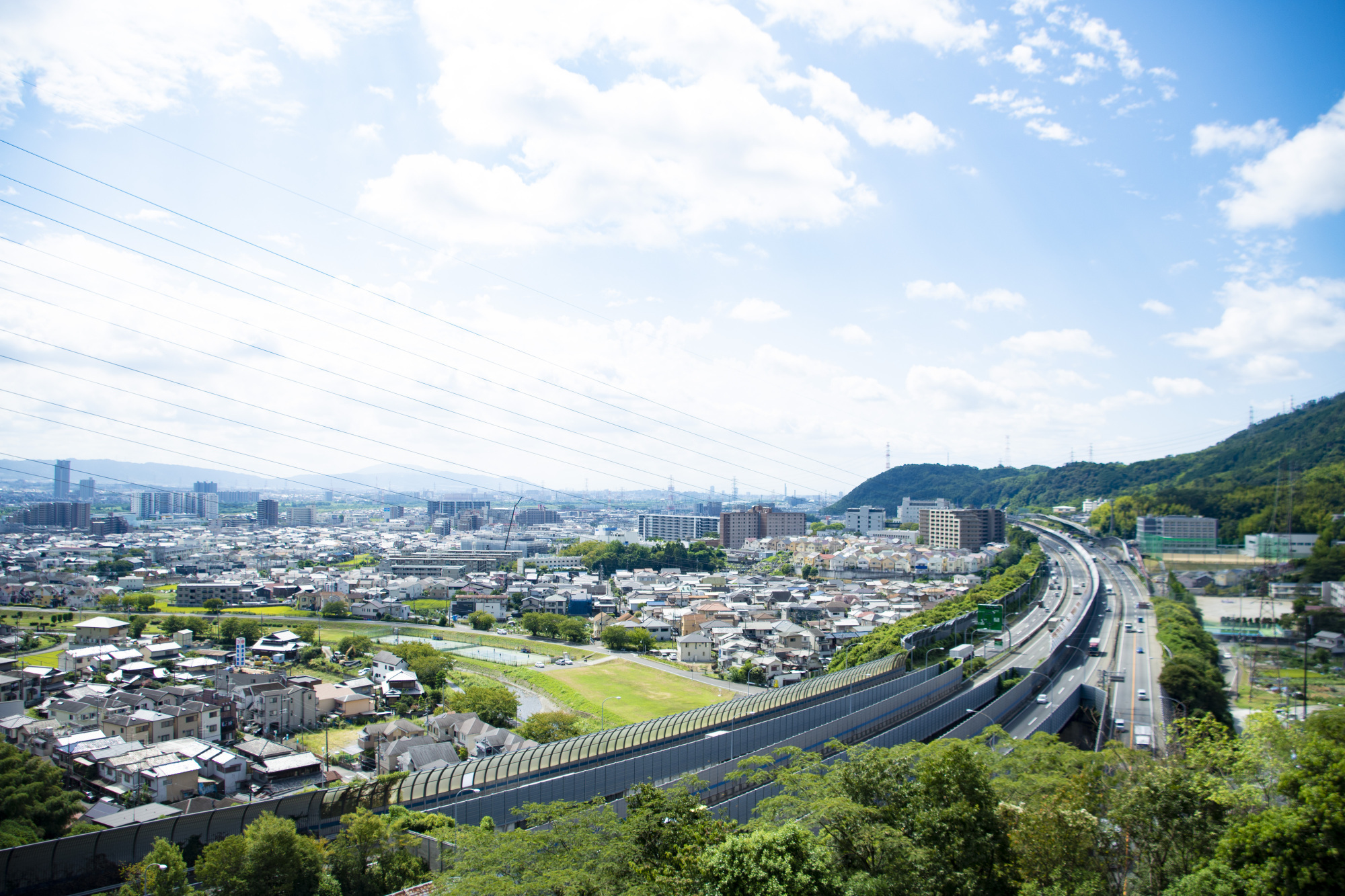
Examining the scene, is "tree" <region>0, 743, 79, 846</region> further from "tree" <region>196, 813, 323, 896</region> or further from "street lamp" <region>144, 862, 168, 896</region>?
"tree" <region>196, 813, 323, 896</region>

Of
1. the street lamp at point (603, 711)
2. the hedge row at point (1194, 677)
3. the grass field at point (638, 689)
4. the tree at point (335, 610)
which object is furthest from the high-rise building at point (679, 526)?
the street lamp at point (603, 711)

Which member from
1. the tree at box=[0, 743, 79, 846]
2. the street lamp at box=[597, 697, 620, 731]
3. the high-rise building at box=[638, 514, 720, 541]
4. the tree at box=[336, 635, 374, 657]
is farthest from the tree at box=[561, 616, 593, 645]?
the high-rise building at box=[638, 514, 720, 541]

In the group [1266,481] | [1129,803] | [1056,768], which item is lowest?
[1056,768]

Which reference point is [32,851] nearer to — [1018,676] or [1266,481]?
[1018,676]

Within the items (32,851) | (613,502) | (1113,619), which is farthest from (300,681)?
(613,502)

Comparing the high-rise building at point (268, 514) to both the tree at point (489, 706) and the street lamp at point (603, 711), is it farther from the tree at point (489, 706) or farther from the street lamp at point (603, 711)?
the tree at point (489, 706)
